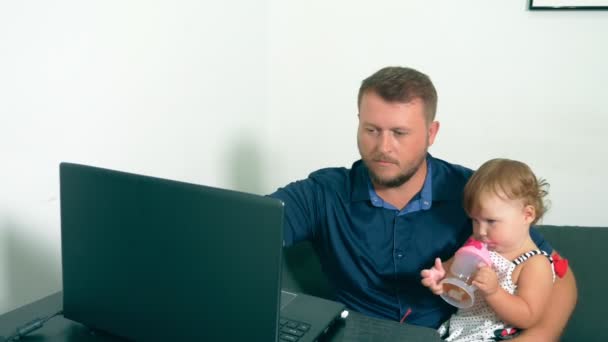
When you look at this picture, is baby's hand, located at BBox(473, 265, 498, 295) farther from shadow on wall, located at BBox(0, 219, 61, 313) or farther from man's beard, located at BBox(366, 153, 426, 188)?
shadow on wall, located at BBox(0, 219, 61, 313)

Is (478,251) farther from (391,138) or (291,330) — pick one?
(291,330)

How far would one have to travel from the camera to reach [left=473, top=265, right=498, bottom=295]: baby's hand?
1.17 m

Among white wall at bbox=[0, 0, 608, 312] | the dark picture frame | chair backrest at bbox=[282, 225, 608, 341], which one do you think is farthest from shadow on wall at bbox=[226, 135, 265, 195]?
the dark picture frame

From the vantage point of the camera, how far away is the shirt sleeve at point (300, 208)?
1.48 meters

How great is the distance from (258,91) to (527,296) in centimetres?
131

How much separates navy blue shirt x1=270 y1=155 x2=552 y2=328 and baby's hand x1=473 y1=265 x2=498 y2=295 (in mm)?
277

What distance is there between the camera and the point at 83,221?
89cm

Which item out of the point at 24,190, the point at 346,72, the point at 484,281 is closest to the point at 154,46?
the point at 24,190

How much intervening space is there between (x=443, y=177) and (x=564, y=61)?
0.73 m

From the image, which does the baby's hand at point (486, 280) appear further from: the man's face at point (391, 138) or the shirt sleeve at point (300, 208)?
the shirt sleeve at point (300, 208)

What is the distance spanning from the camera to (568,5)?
178 cm

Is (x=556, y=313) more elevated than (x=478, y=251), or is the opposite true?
(x=478, y=251)

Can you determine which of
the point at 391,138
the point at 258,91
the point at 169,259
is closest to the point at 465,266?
the point at 391,138

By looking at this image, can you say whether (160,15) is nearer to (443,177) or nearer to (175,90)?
(175,90)
